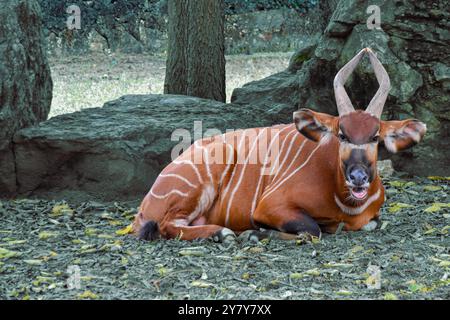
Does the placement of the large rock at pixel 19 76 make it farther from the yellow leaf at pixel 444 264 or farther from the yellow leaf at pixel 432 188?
the yellow leaf at pixel 444 264

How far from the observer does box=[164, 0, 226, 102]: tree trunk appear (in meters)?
9.20

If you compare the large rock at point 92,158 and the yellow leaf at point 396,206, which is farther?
the large rock at point 92,158

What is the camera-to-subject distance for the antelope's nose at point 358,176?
5.59m

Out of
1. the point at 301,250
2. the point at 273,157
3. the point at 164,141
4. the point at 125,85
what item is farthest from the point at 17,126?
the point at 125,85

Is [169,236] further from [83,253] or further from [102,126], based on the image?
[102,126]

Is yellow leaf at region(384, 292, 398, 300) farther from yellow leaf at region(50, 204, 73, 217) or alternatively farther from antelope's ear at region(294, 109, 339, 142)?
yellow leaf at region(50, 204, 73, 217)

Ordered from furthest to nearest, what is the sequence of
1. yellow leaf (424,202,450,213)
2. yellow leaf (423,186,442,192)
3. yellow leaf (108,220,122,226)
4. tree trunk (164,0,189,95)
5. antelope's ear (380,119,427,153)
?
tree trunk (164,0,189,95), yellow leaf (423,186,442,192), yellow leaf (108,220,122,226), yellow leaf (424,202,450,213), antelope's ear (380,119,427,153)

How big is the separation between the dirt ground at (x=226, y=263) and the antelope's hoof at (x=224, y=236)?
7 cm

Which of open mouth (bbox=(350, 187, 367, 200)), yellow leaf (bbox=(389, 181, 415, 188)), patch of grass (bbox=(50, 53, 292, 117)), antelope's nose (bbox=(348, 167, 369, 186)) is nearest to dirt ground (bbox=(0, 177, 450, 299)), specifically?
open mouth (bbox=(350, 187, 367, 200))

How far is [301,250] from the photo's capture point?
5.64 m

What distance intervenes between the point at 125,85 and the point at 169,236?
834 cm

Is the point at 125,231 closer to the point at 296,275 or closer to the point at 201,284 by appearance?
the point at 201,284

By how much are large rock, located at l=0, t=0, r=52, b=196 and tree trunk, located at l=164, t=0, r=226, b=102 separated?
5.82 feet

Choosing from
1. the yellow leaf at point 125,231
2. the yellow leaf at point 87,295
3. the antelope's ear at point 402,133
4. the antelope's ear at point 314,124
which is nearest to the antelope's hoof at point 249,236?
the antelope's ear at point 314,124
